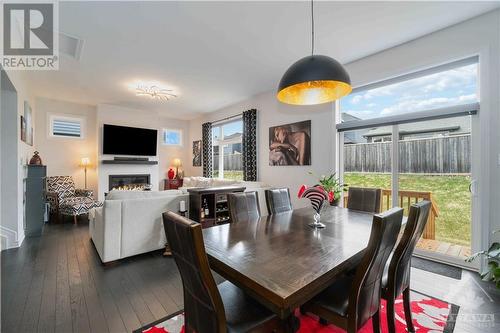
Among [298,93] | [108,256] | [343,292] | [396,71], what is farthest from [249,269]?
[396,71]

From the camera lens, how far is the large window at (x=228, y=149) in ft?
19.7

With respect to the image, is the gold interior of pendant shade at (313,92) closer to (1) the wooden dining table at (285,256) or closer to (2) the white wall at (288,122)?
(1) the wooden dining table at (285,256)

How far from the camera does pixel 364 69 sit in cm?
343

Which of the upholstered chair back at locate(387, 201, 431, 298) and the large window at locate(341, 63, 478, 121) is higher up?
the large window at locate(341, 63, 478, 121)

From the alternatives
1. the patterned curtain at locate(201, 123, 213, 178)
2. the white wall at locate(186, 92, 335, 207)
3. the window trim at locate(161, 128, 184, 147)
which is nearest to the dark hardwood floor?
the white wall at locate(186, 92, 335, 207)

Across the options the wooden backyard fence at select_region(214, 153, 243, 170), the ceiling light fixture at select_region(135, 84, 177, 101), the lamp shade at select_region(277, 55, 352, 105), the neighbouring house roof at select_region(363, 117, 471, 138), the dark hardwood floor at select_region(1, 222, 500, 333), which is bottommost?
the dark hardwood floor at select_region(1, 222, 500, 333)

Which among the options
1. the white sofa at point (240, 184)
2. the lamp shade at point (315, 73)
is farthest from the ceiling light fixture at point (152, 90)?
the lamp shade at point (315, 73)

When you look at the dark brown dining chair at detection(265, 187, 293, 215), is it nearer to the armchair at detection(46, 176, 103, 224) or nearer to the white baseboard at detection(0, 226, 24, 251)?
the white baseboard at detection(0, 226, 24, 251)

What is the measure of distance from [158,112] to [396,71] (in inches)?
235

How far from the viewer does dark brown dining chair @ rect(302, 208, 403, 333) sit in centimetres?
116

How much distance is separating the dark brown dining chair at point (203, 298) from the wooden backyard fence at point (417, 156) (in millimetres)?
3018

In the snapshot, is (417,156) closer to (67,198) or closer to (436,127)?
(436,127)

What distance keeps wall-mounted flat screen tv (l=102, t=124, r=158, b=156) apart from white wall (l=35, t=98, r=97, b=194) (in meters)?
0.65

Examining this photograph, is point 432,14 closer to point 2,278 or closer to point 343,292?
point 343,292
